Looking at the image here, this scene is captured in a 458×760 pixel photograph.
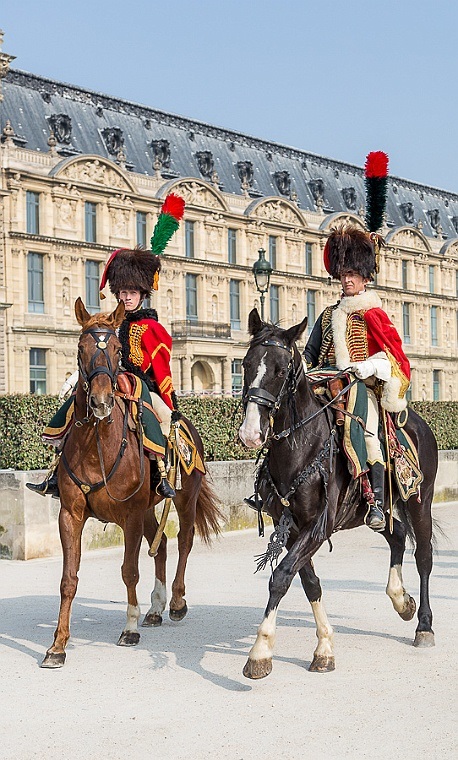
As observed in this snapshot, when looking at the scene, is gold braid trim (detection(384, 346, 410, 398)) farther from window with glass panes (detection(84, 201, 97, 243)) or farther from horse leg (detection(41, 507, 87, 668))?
window with glass panes (detection(84, 201, 97, 243))

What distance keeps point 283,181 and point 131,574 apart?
52.4 metres

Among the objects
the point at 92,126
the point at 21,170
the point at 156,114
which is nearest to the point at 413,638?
the point at 21,170

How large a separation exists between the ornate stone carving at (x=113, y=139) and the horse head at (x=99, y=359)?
4287 centimetres

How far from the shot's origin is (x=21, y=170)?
4253cm

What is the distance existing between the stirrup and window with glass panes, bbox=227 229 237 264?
46.6 meters

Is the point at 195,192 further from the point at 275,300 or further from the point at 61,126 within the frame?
the point at 275,300

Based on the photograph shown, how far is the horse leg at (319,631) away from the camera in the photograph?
21.2ft

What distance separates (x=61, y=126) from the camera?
46.4 m

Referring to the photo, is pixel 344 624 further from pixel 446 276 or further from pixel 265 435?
pixel 446 276

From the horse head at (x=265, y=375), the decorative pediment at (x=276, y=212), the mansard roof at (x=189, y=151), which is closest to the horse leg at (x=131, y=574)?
the horse head at (x=265, y=375)

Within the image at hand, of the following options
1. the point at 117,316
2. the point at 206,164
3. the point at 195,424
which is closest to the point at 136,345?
the point at 117,316

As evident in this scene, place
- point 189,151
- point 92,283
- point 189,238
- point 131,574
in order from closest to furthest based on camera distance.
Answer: point 131,574, point 92,283, point 189,238, point 189,151

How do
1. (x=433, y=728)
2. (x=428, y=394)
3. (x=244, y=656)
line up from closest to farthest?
(x=433, y=728)
(x=244, y=656)
(x=428, y=394)

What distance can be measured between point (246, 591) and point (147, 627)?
1.84 m
